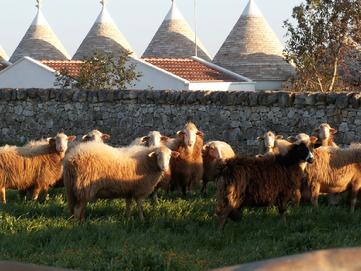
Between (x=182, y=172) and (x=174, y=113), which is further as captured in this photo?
(x=174, y=113)

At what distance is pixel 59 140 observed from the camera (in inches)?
446

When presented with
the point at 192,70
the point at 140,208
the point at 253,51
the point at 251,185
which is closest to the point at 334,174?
the point at 251,185

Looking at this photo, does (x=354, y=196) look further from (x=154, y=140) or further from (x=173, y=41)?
(x=173, y=41)

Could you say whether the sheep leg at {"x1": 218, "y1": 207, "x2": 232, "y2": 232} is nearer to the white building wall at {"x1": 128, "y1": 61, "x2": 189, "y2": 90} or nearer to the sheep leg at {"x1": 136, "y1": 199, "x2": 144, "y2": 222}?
the sheep leg at {"x1": 136, "y1": 199, "x2": 144, "y2": 222}

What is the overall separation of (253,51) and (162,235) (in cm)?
2858

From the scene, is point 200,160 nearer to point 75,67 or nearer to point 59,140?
point 59,140

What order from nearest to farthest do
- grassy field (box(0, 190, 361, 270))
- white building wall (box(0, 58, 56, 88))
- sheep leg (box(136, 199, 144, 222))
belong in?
grassy field (box(0, 190, 361, 270)), sheep leg (box(136, 199, 144, 222)), white building wall (box(0, 58, 56, 88))

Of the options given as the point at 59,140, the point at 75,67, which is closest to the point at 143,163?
the point at 59,140

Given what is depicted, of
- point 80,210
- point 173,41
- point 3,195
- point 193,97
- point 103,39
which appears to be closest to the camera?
point 80,210

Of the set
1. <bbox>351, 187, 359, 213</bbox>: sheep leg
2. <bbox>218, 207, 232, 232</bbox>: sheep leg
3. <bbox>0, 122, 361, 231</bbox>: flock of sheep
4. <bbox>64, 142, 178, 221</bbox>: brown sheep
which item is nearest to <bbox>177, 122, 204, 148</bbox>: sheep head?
<bbox>0, 122, 361, 231</bbox>: flock of sheep

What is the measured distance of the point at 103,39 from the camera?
3844cm

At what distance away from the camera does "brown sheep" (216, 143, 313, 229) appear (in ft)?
28.7

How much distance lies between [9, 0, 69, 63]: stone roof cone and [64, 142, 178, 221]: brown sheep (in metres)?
31.1

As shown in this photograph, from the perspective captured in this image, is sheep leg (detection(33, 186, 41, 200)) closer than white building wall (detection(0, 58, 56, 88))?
Yes
